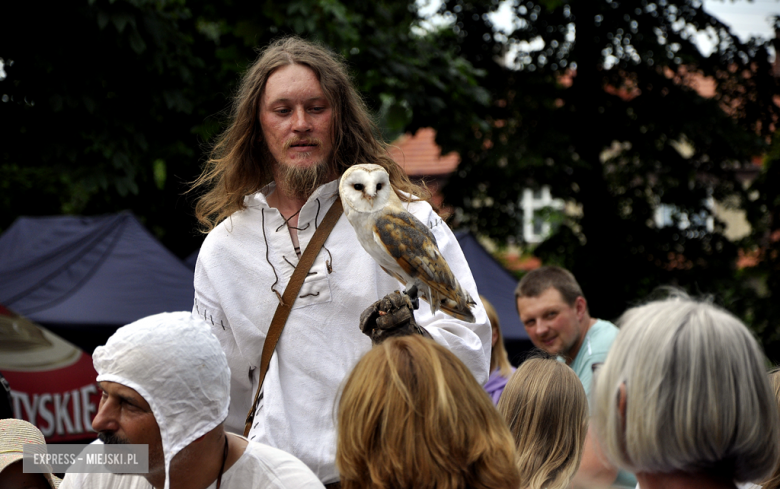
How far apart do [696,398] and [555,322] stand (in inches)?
127

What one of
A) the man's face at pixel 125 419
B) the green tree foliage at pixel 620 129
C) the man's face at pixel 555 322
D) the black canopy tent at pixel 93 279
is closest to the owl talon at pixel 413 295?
the man's face at pixel 125 419

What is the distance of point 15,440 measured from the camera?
2389mm

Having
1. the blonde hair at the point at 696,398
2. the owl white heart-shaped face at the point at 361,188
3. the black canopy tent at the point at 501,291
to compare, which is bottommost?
Answer: the black canopy tent at the point at 501,291

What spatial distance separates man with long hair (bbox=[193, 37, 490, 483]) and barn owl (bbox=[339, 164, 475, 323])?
87mm

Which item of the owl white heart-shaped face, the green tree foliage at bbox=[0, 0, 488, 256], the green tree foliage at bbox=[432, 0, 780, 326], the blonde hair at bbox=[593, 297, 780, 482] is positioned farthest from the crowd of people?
the green tree foliage at bbox=[432, 0, 780, 326]

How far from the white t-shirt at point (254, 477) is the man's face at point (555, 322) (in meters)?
2.94

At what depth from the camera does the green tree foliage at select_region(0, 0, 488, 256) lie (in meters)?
5.68

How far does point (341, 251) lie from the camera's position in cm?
243

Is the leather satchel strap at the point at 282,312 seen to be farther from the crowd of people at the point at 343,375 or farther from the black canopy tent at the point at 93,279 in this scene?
the black canopy tent at the point at 93,279

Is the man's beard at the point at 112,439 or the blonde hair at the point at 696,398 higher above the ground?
the blonde hair at the point at 696,398

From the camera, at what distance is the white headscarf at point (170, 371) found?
67.9 inches

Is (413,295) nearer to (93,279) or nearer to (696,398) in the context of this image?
(696,398)

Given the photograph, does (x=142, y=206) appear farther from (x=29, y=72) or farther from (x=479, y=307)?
(x=479, y=307)

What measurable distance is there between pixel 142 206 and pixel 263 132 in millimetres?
7424
